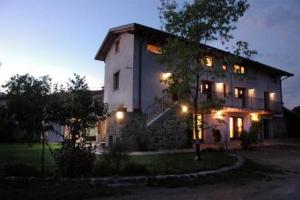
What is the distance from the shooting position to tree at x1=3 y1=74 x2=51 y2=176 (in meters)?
8.10

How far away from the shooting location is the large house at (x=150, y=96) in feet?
57.5

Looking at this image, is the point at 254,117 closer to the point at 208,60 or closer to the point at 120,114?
the point at 120,114

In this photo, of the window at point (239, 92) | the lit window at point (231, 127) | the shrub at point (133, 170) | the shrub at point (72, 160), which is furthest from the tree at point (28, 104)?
the window at point (239, 92)

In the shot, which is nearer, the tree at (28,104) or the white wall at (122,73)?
the tree at (28,104)

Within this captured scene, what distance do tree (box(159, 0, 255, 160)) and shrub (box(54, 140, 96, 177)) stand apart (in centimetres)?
531

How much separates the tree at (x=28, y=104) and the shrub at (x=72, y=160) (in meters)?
0.51

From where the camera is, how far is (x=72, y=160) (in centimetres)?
823

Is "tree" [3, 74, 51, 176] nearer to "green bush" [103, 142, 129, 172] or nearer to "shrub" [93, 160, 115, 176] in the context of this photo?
"shrub" [93, 160, 115, 176]

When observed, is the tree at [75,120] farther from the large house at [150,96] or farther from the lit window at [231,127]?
the lit window at [231,127]

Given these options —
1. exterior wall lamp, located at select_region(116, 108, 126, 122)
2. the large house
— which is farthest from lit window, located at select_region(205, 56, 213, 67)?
exterior wall lamp, located at select_region(116, 108, 126, 122)

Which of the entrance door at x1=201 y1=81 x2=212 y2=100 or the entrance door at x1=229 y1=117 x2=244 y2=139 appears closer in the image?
the entrance door at x1=201 y1=81 x2=212 y2=100

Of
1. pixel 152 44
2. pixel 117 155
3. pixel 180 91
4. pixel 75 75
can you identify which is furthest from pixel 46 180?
pixel 152 44

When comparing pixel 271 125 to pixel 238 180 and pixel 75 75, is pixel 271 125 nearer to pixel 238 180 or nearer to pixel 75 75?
pixel 238 180

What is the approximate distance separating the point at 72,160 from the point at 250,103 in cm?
2023
